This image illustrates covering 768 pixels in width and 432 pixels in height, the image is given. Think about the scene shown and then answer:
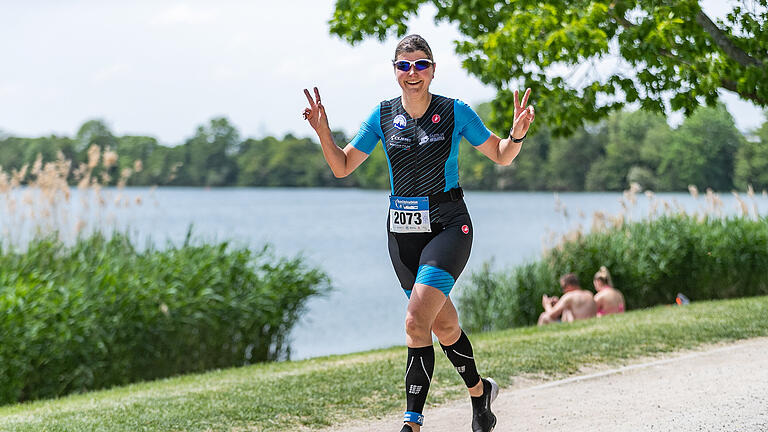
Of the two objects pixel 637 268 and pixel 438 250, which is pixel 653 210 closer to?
pixel 637 268

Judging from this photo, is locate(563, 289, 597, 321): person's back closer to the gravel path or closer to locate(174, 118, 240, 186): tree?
the gravel path

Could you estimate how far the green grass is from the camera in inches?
259

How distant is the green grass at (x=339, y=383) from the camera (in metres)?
6.57

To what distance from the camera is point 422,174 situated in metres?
4.99

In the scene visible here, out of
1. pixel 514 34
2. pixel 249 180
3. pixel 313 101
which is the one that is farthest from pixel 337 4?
pixel 249 180

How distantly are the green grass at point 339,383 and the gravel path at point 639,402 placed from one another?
42 cm

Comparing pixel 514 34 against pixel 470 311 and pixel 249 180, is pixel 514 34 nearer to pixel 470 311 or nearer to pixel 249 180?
pixel 470 311

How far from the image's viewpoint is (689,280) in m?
15.2

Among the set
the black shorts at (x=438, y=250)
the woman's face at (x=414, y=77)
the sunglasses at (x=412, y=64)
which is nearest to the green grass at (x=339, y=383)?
the black shorts at (x=438, y=250)

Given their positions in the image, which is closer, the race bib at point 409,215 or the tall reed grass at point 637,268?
the race bib at point 409,215

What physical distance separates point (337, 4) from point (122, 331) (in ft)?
28.7

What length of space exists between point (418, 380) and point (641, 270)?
10.6 m

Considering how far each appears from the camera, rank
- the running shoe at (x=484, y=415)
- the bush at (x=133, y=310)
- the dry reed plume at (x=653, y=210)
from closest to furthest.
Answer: the running shoe at (x=484, y=415), the bush at (x=133, y=310), the dry reed plume at (x=653, y=210)

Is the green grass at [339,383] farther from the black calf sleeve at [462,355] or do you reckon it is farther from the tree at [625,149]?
the tree at [625,149]
